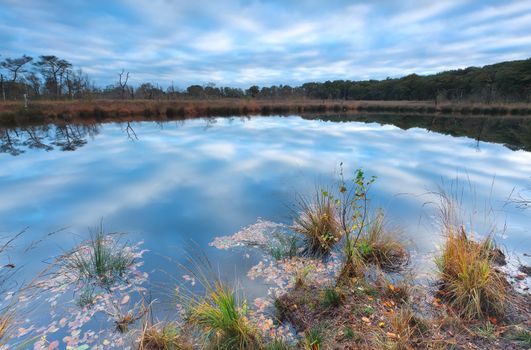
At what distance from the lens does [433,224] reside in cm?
588

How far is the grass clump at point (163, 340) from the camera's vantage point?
277 cm

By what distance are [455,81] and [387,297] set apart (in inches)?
2762

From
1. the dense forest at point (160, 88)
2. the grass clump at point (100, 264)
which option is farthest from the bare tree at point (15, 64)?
the grass clump at point (100, 264)

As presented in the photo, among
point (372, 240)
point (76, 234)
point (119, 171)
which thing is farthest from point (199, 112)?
point (372, 240)

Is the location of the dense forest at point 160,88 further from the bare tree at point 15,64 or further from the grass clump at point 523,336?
the grass clump at point 523,336

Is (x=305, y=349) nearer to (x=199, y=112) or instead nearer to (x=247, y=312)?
(x=247, y=312)

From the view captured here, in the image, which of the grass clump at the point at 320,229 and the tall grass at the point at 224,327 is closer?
the tall grass at the point at 224,327

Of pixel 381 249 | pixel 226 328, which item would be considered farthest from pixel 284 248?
pixel 226 328

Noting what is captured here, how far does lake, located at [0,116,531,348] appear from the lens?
5.23 metres

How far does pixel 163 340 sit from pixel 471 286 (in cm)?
347

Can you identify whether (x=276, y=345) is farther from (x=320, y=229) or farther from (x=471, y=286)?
(x=320, y=229)

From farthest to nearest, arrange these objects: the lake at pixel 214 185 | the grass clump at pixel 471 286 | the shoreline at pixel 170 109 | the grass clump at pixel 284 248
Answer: the shoreline at pixel 170 109 → the lake at pixel 214 185 → the grass clump at pixel 284 248 → the grass clump at pixel 471 286

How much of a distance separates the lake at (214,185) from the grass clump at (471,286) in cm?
60

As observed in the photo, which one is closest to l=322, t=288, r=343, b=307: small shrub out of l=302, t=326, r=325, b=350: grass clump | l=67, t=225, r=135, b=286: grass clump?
l=302, t=326, r=325, b=350: grass clump
